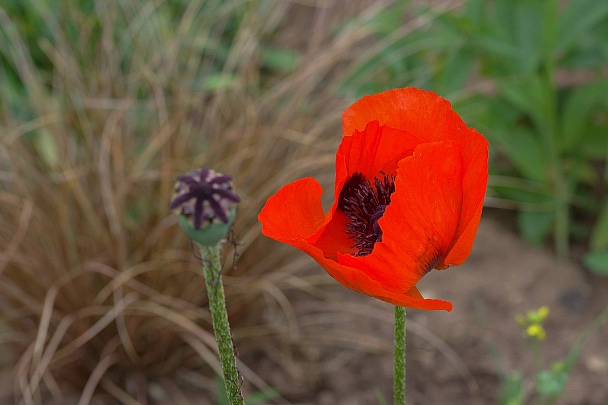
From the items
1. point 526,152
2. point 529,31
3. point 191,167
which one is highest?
point 529,31

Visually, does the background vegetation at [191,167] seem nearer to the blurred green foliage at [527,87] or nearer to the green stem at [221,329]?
the blurred green foliage at [527,87]

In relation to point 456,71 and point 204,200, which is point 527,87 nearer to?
point 456,71

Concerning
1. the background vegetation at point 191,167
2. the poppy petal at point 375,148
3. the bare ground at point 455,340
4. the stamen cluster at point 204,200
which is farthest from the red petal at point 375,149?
the bare ground at point 455,340

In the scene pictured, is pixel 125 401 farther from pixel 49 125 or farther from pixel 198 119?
pixel 198 119

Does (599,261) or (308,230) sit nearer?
(308,230)

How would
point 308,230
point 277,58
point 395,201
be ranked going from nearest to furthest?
point 395,201 → point 308,230 → point 277,58

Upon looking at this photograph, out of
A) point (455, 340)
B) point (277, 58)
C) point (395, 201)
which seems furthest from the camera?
point (277, 58)

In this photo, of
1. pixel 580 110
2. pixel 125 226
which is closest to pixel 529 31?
pixel 580 110
